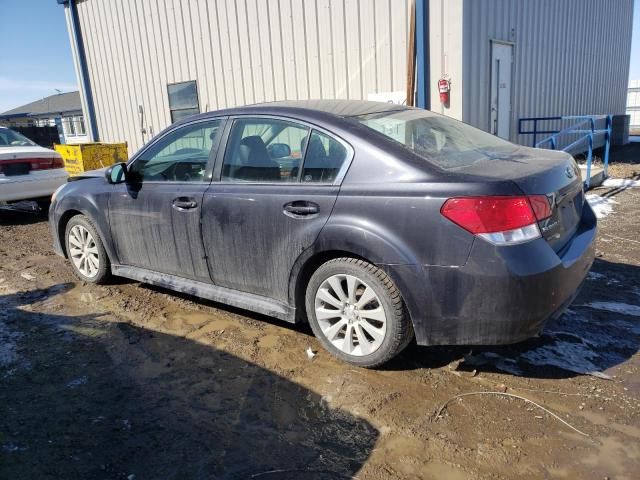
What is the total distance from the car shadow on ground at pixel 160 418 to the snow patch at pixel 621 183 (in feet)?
26.8

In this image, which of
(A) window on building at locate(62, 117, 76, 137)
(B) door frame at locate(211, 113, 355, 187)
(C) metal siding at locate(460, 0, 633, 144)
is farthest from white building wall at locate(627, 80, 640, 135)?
(A) window on building at locate(62, 117, 76, 137)

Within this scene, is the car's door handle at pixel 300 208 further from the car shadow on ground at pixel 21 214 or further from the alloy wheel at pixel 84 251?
the car shadow on ground at pixel 21 214

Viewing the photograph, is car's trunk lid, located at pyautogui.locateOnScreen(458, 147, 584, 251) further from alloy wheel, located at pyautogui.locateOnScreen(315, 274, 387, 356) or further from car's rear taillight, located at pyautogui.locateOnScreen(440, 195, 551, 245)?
alloy wheel, located at pyautogui.locateOnScreen(315, 274, 387, 356)

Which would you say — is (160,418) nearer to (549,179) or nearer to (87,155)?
(549,179)

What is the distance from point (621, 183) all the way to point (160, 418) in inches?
360

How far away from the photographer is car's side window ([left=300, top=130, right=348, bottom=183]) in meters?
3.07

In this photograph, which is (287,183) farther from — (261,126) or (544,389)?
(544,389)

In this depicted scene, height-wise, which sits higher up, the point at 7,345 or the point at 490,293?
the point at 490,293

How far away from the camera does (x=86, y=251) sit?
4848 millimetres

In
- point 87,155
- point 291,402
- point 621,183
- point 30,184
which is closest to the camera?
point 291,402

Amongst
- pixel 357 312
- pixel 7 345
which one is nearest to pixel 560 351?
pixel 357 312

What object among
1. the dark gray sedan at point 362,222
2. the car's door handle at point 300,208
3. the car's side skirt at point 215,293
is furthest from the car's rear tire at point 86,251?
the car's door handle at point 300,208

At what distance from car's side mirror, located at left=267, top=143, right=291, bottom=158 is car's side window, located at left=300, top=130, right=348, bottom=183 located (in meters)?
0.22

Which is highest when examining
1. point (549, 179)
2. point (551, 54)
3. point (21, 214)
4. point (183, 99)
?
point (551, 54)
